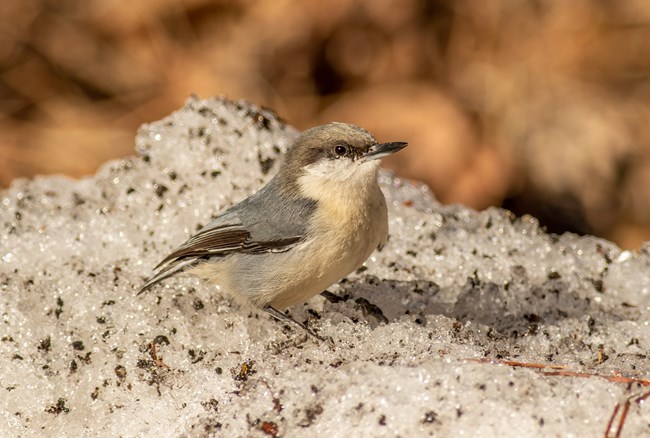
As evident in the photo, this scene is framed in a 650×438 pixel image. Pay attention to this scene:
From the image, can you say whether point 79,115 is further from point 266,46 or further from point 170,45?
point 266,46

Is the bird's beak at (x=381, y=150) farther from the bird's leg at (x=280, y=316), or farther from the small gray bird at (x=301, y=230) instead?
the bird's leg at (x=280, y=316)

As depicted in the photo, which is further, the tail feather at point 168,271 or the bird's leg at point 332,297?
the bird's leg at point 332,297

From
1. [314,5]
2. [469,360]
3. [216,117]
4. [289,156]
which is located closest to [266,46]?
[314,5]

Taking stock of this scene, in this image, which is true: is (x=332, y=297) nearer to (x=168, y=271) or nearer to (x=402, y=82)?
(x=168, y=271)

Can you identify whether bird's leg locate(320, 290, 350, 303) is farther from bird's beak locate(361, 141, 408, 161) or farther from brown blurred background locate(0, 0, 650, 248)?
brown blurred background locate(0, 0, 650, 248)

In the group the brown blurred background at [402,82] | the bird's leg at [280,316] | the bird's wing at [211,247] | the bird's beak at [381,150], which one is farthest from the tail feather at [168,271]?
the brown blurred background at [402,82]

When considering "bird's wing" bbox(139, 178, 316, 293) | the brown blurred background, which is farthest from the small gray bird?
the brown blurred background
